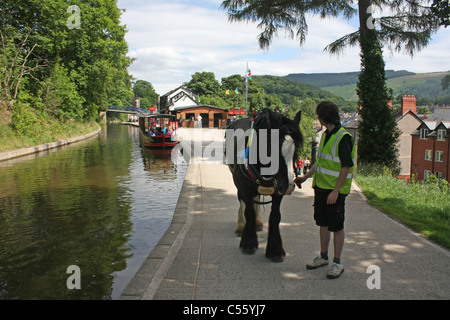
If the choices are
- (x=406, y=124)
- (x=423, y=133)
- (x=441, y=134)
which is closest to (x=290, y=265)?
(x=441, y=134)

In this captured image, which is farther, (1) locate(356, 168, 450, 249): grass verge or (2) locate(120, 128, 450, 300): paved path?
(1) locate(356, 168, 450, 249): grass verge

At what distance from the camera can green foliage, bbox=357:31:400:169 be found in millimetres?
14427

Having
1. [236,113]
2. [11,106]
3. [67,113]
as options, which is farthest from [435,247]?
[236,113]

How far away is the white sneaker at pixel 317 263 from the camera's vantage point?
4590mm

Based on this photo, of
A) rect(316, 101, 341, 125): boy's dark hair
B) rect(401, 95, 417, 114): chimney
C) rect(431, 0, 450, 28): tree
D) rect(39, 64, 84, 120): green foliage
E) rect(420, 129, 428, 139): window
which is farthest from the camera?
rect(401, 95, 417, 114): chimney

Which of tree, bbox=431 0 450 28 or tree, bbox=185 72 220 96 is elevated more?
tree, bbox=185 72 220 96

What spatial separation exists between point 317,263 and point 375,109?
11564mm

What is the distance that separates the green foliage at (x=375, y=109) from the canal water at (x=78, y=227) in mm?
7673

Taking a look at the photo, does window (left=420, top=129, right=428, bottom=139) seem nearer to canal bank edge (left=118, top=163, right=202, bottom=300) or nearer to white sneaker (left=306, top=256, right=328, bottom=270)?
canal bank edge (left=118, top=163, right=202, bottom=300)

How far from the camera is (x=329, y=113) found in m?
4.46

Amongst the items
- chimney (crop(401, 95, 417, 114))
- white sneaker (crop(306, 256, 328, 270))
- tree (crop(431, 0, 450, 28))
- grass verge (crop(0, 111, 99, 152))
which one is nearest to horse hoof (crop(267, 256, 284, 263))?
white sneaker (crop(306, 256, 328, 270))

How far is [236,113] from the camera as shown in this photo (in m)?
41.4

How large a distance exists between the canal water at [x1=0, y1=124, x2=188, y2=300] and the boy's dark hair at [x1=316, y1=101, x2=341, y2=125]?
331 centimetres
